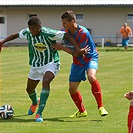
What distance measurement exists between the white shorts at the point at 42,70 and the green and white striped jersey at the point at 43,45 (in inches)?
2.6

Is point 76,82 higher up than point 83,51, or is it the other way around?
point 83,51

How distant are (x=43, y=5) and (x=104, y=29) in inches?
224

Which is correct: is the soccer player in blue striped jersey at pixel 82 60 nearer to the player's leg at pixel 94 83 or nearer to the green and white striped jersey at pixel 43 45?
the player's leg at pixel 94 83

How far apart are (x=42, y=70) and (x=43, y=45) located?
0.48 metres

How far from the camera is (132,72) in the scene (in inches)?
746

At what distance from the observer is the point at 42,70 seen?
985 centimetres

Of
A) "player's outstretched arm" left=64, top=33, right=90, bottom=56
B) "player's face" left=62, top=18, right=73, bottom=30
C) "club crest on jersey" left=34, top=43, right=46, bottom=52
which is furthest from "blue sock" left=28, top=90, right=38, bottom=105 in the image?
"player's face" left=62, top=18, right=73, bottom=30

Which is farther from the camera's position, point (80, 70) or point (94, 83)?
point (80, 70)

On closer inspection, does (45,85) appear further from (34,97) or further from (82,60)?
(34,97)

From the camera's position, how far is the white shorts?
9750mm

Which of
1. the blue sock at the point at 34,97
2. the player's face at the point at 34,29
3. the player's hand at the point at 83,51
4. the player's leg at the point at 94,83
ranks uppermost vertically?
the player's face at the point at 34,29

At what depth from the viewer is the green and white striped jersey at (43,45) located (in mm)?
9625

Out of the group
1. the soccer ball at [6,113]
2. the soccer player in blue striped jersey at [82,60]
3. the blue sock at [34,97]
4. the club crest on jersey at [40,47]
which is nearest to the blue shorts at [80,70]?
the soccer player in blue striped jersey at [82,60]

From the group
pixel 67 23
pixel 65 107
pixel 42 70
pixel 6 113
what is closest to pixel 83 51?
pixel 67 23
